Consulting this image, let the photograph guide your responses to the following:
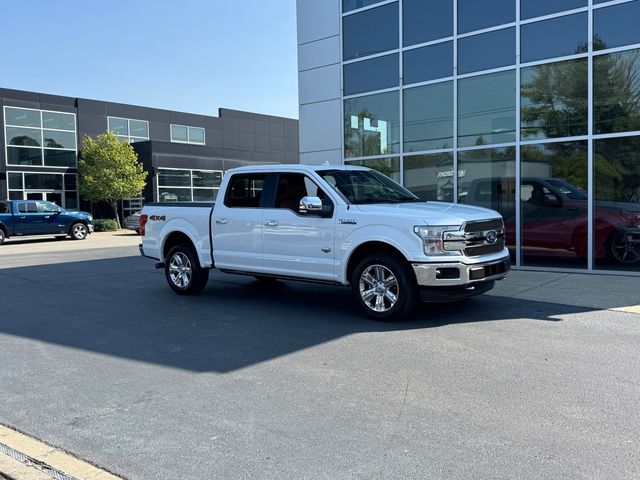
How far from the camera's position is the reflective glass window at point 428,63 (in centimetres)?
1277

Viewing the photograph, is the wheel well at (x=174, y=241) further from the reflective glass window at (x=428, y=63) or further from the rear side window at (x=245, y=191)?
the reflective glass window at (x=428, y=63)

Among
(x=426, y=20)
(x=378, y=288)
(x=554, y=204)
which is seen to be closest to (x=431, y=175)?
(x=554, y=204)

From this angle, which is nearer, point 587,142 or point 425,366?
point 425,366

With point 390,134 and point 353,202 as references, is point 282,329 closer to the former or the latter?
point 353,202

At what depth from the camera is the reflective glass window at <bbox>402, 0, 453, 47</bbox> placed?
12.7 m

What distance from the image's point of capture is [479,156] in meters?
12.4

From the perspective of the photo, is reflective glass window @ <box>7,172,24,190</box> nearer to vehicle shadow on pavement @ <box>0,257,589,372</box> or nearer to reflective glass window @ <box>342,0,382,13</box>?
vehicle shadow on pavement @ <box>0,257,589,372</box>

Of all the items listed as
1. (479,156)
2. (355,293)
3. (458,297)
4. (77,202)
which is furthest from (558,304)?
(77,202)

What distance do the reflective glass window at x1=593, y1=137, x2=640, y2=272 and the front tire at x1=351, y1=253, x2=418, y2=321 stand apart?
19.0 feet

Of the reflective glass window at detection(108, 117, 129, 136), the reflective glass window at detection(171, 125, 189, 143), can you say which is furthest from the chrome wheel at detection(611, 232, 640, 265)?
the reflective glass window at detection(171, 125, 189, 143)

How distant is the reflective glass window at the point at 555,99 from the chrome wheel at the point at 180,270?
282 inches

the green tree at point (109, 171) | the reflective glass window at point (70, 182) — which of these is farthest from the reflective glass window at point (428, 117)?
the reflective glass window at point (70, 182)

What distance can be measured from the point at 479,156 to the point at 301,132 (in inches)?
198

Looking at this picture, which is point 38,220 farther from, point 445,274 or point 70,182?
point 445,274
